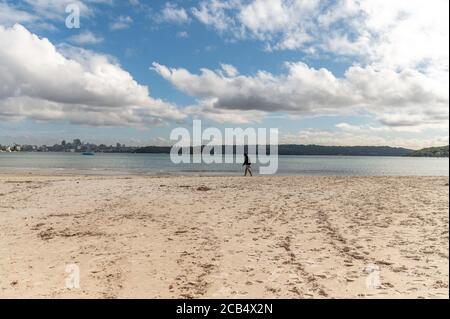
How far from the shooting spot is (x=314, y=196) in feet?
65.6

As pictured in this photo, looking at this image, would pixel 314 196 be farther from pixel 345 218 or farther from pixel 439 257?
pixel 439 257

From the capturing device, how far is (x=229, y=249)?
32.7 feet

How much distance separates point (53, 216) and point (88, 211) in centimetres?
152

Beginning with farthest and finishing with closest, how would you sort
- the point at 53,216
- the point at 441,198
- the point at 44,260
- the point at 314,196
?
the point at 314,196, the point at 441,198, the point at 53,216, the point at 44,260

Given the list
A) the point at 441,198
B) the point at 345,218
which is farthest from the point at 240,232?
the point at 441,198

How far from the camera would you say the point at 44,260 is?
29.8 ft

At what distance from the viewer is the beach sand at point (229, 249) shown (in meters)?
7.23

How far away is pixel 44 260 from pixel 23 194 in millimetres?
14613

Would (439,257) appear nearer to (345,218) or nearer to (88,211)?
(345,218)

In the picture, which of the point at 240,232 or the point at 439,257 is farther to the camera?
the point at 240,232

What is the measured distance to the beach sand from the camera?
23.7 ft
